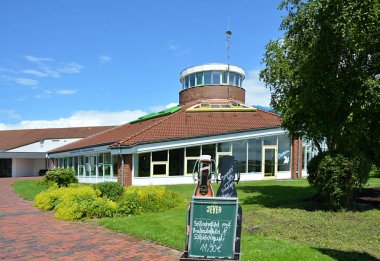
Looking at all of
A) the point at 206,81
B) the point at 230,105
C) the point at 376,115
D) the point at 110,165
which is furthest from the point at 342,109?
the point at 206,81

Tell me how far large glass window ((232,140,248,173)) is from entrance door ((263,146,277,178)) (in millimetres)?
1573

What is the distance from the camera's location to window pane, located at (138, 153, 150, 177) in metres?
22.9

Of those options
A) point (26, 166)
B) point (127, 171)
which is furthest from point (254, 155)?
point (26, 166)

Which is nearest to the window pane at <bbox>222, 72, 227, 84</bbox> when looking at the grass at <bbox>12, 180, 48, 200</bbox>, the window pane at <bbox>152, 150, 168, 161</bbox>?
the window pane at <bbox>152, 150, 168, 161</bbox>

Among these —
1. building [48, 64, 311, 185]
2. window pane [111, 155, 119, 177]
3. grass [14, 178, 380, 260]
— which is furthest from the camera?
window pane [111, 155, 119, 177]

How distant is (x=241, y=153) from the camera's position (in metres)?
25.3

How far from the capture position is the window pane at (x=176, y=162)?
926 inches

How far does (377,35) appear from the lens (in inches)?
388

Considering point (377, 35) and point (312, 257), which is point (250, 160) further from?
point (312, 257)

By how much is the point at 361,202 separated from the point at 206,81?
849 inches

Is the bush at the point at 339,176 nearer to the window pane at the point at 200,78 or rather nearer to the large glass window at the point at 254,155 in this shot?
the large glass window at the point at 254,155

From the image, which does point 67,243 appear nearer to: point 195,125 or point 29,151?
point 195,125

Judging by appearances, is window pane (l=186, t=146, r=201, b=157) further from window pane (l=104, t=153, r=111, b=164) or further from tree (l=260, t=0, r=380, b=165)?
tree (l=260, t=0, r=380, b=165)

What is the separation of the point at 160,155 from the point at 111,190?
9283 millimetres
